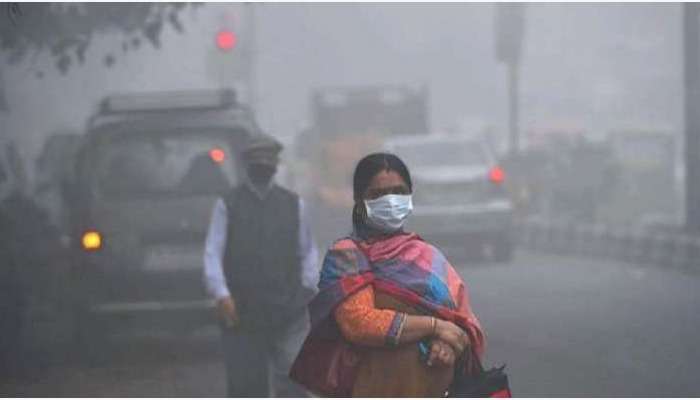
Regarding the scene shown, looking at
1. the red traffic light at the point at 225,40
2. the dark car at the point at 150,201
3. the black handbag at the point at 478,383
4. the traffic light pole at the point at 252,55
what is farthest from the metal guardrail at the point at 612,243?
the black handbag at the point at 478,383

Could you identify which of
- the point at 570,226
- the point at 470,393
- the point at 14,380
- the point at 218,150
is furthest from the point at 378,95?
the point at 470,393

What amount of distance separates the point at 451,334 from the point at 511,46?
11190mm

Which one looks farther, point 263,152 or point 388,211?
point 263,152

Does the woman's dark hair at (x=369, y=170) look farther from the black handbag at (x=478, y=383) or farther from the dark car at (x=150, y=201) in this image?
the dark car at (x=150, y=201)

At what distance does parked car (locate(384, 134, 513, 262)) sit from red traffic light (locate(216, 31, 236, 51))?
12.7ft

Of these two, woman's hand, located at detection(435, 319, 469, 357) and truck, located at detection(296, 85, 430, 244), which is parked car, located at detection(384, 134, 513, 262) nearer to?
truck, located at detection(296, 85, 430, 244)

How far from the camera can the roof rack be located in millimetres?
9312

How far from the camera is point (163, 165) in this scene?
986 centimetres

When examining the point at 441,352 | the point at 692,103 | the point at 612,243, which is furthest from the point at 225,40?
the point at 612,243

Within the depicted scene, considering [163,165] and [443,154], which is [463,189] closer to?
[443,154]

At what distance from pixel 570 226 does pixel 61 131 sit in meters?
12.4

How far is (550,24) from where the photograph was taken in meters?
11.9

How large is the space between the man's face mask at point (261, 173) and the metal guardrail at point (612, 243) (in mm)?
7797

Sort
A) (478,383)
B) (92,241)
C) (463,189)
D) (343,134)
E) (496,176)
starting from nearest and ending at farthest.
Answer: (478,383) < (92,241) < (463,189) < (496,176) < (343,134)
